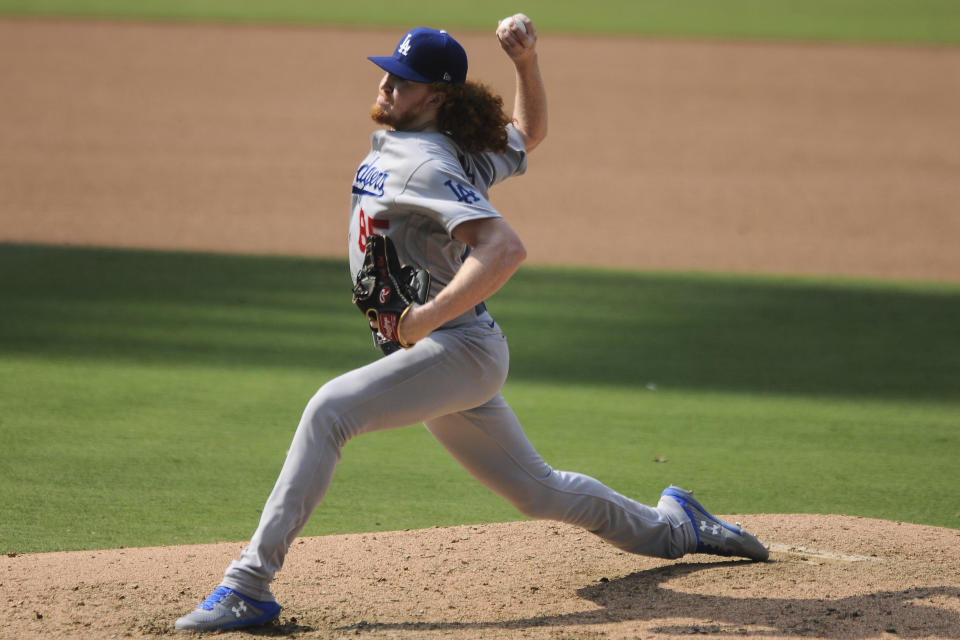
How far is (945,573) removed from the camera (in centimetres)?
376

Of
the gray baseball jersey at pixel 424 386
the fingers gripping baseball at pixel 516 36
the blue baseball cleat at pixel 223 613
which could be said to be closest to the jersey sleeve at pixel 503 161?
the gray baseball jersey at pixel 424 386

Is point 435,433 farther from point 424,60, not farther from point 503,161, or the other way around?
point 424,60

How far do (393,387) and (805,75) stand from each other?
18.8 metres

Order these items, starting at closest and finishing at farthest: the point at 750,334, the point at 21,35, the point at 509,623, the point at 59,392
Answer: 1. the point at 509,623
2. the point at 59,392
3. the point at 750,334
4. the point at 21,35

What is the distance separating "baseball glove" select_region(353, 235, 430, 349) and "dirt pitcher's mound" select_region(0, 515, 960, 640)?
32.3 inches

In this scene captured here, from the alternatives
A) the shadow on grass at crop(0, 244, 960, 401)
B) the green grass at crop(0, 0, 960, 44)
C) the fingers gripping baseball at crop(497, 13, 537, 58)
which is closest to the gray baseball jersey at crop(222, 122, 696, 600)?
the fingers gripping baseball at crop(497, 13, 537, 58)

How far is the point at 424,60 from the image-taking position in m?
3.28

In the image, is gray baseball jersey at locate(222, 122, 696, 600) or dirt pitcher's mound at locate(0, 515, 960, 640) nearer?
gray baseball jersey at locate(222, 122, 696, 600)

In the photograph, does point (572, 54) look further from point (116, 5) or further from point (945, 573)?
point (945, 573)

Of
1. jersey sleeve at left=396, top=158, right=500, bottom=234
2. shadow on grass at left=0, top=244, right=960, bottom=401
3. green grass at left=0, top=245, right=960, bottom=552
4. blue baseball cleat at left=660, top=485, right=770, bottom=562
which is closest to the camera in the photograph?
jersey sleeve at left=396, top=158, right=500, bottom=234

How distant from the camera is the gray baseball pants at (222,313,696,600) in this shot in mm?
3170

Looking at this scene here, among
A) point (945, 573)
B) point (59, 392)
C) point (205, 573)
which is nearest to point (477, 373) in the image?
point (205, 573)

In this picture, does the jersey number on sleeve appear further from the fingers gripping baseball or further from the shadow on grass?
the shadow on grass

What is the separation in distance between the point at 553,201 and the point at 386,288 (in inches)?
410
